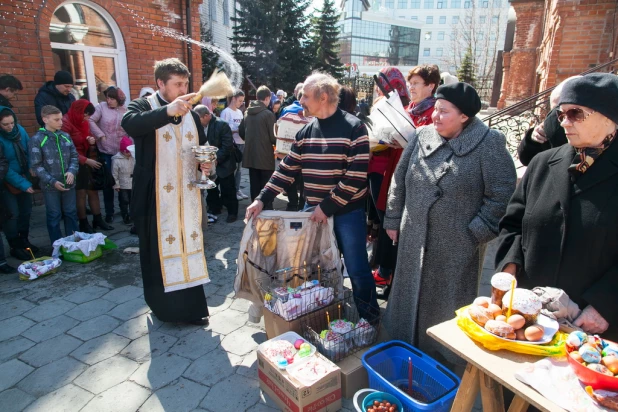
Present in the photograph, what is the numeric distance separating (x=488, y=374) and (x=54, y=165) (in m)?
5.32

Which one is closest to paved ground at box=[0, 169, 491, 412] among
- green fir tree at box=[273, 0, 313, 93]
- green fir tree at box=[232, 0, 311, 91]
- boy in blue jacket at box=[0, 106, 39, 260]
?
boy in blue jacket at box=[0, 106, 39, 260]

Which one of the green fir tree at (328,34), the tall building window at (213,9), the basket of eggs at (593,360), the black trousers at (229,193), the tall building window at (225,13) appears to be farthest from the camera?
the green fir tree at (328,34)

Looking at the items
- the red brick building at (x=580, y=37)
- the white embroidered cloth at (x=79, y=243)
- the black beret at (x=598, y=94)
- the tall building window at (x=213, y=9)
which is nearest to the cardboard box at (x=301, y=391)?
the black beret at (x=598, y=94)

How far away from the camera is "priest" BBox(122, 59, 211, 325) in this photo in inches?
123

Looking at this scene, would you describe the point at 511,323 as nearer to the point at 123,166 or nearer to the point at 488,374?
the point at 488,374

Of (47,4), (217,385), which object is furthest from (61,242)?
(47,4)

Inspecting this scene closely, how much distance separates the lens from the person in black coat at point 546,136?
267 cm

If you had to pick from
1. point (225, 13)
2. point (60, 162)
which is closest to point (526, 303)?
point (60, 162)

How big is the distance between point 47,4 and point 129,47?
1521mm

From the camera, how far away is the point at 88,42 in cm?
779

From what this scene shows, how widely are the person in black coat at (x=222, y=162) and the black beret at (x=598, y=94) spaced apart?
4941 mm

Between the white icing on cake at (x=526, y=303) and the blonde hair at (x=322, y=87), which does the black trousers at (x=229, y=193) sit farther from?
the white icing on cake at (x=526, y=303)

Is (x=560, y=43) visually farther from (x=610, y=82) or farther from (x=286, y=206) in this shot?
(x=610, y=82)

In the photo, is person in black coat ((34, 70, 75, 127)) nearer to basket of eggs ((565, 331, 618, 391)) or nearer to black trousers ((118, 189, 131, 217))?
black trousers ((118, 189, 131, 217))
